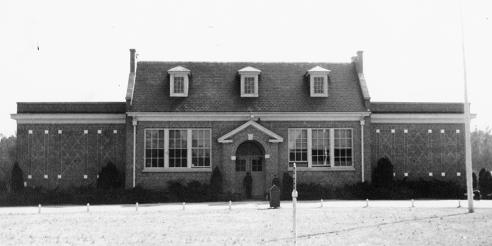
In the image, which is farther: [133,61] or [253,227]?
[133,61]

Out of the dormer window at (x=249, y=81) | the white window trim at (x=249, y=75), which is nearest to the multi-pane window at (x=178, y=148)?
the white window trim at (x=249, y=75)

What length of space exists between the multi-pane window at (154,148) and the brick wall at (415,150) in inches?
536

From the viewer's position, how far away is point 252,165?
38719mm

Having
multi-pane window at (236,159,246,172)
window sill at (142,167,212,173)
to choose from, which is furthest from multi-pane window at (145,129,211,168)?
multi-pane window at (236,159,246,172)

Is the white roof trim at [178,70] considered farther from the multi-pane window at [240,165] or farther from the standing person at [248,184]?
the standing person at [248,184]

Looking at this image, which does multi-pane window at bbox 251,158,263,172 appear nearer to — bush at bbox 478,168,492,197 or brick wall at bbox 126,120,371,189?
brick wall at bbox 126,120,371,189

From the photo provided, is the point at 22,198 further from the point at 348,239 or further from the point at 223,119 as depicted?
the point at 348,239

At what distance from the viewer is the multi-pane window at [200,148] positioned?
1508 inches

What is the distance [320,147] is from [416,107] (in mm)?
7238

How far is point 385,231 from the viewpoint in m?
18.9

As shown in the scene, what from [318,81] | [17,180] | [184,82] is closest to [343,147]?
[318,81]

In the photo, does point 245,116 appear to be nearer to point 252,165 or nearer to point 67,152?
point 252,165

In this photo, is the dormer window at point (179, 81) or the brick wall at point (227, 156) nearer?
the brick wall at point (227, 156)

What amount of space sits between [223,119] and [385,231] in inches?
817
